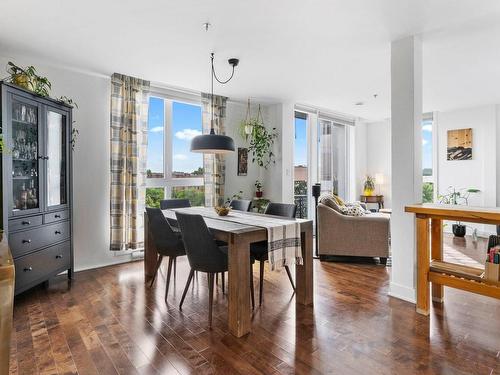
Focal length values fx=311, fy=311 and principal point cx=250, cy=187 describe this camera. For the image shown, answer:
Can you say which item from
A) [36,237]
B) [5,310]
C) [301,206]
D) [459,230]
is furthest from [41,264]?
[459,230]

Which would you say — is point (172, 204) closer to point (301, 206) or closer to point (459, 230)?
point (301, 206)

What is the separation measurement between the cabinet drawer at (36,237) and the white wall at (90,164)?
485 millimetres

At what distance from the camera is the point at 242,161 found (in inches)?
222

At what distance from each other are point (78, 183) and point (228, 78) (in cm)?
243

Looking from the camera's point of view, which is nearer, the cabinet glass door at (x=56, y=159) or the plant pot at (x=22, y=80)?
the plant pot at (x=22, y=80)

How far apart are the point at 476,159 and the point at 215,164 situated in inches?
205

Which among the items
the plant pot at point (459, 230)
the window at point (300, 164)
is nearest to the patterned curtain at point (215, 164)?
the window at point (300, 164)

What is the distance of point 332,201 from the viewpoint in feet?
14.6

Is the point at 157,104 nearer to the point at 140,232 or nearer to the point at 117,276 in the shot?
the point at 140,232

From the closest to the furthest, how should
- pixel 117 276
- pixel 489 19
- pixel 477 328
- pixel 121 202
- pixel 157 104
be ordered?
1. pixel 477 328
2. pixel 489 19
3. pixel 117 276
4. pixel 121 202
5. pixel 157 104

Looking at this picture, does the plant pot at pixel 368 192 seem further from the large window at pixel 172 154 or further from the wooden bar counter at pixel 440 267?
the wooden bar counter at pixel 440 267

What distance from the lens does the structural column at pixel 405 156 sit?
2.94 m

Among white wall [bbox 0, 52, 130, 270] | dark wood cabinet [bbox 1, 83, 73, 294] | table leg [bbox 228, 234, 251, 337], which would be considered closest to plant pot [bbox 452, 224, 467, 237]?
table leg [bbox 228, 234, 251, 337]

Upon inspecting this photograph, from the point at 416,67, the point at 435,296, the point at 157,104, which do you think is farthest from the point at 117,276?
the point at 416,67
